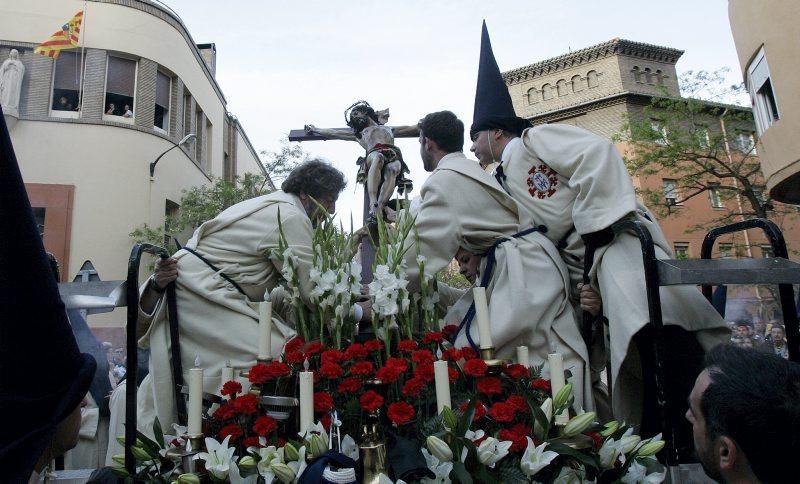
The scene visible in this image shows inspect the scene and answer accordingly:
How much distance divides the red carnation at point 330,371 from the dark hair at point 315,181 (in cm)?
142

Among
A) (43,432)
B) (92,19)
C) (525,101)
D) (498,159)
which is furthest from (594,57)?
(43,432)

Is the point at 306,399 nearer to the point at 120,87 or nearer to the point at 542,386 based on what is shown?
the point at 542,386

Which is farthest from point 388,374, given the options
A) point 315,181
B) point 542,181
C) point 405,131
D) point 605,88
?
point 605,88

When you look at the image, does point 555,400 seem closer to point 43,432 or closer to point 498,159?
point 43,432

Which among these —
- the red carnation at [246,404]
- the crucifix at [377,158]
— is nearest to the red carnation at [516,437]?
the red carnation at [246,404]

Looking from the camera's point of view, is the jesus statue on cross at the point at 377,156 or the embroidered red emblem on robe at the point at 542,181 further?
the jesus statue on cross at the point at 377,156

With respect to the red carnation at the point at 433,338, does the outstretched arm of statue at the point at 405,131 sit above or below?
above

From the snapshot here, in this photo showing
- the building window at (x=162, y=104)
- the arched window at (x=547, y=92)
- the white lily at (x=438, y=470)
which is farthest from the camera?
the arched window at (x=547, y=92)

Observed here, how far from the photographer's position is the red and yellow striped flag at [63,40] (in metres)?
16.6

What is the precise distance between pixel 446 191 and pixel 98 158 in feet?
56.5

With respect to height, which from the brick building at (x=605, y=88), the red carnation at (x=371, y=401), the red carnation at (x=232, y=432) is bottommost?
the red carnation at (x=232, y=432)

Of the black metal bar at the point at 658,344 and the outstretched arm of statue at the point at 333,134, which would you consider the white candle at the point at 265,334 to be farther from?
the outstretched arm of statue at the point at 333,134

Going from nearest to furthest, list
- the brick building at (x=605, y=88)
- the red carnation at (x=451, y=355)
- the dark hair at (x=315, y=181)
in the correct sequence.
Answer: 1. the red carnation at (x=451, y=355)
2. the dark hair at (x=315, y=181)
3. the brick building at (x=605, y=88)

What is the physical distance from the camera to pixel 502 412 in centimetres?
200
